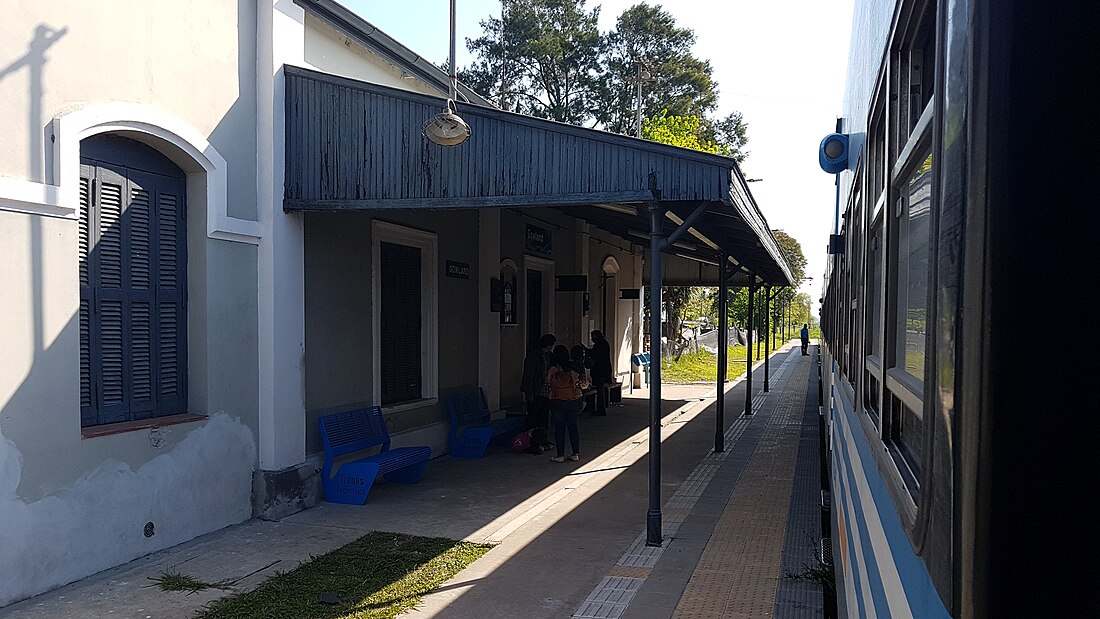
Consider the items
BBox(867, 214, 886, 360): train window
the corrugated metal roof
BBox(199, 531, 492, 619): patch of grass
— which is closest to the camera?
BBox(867, 214, 886, 360): train window

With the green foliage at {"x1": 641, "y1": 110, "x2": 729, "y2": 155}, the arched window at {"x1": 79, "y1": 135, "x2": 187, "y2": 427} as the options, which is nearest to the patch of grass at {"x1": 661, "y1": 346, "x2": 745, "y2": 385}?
the green foliage at {"x1": 641, "y1": 110, "x2": 729, "y2": 155}

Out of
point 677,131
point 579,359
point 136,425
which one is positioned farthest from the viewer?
point 677,131

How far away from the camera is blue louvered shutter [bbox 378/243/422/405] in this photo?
9266 millimetres

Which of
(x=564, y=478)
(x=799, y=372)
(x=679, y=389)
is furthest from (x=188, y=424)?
(x=799, y=372)

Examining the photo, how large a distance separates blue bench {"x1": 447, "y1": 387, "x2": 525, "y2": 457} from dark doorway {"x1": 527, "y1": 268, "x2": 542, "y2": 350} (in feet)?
8.94

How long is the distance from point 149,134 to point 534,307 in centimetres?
898

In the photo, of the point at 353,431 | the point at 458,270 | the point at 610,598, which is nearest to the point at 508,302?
the point at 458,270

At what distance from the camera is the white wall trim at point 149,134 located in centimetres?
533

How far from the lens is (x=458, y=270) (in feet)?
35.9

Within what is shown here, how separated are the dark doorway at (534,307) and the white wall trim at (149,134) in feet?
24.5

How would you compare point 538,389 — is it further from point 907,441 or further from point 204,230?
point 907,441

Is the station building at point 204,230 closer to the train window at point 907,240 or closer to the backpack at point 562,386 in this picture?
the backpack at point 562,386

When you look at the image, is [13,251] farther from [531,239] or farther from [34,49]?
[531,239]

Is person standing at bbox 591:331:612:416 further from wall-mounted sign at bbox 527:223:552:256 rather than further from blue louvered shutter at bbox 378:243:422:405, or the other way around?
blue louvered shutter at bbox 378:243:422:405
